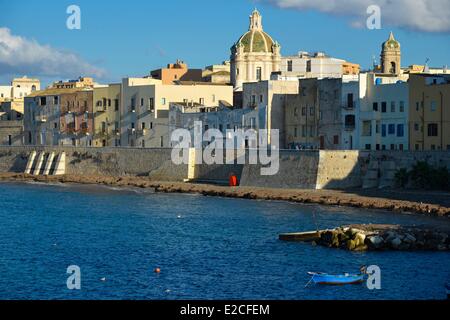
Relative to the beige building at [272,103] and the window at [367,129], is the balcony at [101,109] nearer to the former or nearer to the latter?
the beige building at [272,103]

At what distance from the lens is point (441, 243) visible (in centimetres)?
4062

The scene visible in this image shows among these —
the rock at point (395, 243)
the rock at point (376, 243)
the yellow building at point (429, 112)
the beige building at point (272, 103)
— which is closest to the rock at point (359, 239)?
the rock at point (376, 243)

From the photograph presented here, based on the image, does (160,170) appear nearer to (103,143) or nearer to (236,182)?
(236,182)

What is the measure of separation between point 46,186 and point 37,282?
40999 millimetres

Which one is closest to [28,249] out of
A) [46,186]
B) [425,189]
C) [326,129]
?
[425,189]

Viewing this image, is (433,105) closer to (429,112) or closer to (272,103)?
(429,112)

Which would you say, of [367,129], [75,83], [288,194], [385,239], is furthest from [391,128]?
[75,83]

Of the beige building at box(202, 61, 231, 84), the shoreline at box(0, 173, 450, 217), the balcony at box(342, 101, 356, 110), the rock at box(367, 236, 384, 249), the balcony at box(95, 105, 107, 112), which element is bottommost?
the rock at box(367, 236, 384, 249)

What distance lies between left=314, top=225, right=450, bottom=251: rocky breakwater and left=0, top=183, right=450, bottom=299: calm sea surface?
80 cm

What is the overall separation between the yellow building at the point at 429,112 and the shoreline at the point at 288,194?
455cm

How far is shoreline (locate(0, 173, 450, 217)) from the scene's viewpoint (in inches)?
2036

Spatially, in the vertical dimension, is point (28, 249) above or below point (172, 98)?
below

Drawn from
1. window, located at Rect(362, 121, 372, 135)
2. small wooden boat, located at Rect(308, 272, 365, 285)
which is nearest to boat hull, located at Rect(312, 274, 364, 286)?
small wooden boat, located at Rect(308, 272, 365, 285)

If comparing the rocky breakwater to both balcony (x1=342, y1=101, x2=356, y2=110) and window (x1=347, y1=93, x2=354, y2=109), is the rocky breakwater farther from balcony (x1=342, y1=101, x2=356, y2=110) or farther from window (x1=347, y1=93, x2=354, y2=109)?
window (x1=347, y1=93, x2=354, y2=109)
